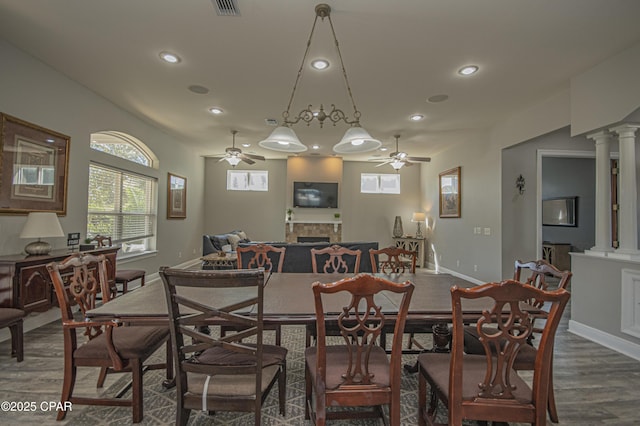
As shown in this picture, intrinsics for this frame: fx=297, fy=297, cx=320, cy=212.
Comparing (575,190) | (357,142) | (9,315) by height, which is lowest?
(9,315)

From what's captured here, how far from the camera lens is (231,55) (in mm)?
3061

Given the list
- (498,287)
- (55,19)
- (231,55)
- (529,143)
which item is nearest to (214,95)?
(231,55)

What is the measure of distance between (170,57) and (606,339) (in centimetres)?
541

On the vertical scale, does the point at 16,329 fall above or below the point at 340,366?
below

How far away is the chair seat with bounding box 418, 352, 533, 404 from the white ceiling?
252 cm

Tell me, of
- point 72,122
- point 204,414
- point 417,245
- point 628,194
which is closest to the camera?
point 204,414

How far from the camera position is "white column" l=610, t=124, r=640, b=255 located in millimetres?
2992

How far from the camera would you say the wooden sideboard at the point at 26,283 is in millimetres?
2561

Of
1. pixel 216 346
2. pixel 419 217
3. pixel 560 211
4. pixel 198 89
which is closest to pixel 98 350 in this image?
pixel 216 346

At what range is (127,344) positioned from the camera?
1805 millimetres

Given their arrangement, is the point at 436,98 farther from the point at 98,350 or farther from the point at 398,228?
the point at 398,228

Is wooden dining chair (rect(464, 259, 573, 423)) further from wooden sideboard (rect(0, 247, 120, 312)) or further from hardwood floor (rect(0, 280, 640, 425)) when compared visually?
wooden sideboard (rect(0, 247, 120, 312))

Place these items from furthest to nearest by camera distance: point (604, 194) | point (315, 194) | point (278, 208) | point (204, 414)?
point (278, 208) < point (315, 194) < point (604, 194) < point (204, 414)

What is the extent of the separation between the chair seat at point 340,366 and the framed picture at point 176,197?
559 centimetres
